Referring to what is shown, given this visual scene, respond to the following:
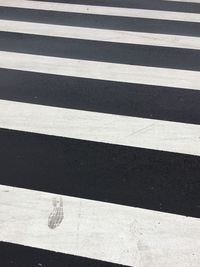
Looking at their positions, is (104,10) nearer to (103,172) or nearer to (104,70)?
(104,70)

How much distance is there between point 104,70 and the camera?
6.00m

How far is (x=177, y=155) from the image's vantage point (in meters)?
4.23

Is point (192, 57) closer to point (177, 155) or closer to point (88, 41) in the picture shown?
point (88, 41)

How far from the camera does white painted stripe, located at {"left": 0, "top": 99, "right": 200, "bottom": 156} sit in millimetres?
4422

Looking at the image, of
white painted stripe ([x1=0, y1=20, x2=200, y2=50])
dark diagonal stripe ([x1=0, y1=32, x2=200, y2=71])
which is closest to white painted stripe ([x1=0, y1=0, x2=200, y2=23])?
white painted stripe ([x1=0, y1=20, x2=200, y2=50])

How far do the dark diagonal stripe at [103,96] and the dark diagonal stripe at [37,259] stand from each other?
6.80ft

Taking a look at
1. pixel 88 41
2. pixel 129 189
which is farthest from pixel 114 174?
pixel 88 41

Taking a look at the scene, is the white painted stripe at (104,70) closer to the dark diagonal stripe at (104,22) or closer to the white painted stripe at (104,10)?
the dark diagonal stripe at (104,22)

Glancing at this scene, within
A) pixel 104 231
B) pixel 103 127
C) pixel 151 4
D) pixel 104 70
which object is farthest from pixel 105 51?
pixel 104 231

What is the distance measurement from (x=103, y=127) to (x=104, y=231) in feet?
4.91

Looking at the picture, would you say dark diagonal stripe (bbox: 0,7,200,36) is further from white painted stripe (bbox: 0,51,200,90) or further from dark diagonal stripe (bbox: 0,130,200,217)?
dark diagonal stripe (bbox: 0,130,200,217)

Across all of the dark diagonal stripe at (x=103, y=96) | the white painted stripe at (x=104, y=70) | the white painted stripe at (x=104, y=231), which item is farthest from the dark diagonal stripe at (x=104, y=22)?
the white painted stripe at (x=104, y=231)

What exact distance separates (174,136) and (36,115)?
1363 millimetres

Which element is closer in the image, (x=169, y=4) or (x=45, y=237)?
(x=45, y=237)
